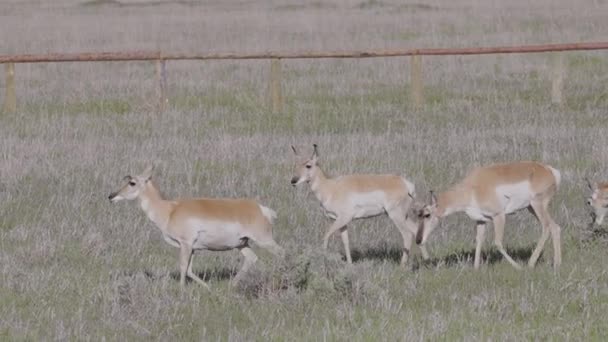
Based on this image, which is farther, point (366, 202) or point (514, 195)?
point (366, 202)

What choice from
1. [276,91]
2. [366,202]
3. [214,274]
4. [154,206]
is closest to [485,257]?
[366,202]

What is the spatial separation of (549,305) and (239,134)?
467 inches

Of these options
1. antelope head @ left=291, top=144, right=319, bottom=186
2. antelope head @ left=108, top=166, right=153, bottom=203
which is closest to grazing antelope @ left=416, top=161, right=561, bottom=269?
antelope head @ left=291, top=144, right=319, bottom=186

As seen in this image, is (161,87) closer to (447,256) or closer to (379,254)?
(379,254)

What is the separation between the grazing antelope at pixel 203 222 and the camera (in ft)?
31.7

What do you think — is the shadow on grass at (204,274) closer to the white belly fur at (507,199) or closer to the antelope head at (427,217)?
the antelope head at (427,217)

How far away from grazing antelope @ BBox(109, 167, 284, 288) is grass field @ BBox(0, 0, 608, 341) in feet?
0.90

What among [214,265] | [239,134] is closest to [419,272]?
[214,265]

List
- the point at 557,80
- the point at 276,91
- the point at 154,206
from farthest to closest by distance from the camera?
the point at 557,80 → the point at 276,91 → the point at 154,206

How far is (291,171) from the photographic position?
52.0ft

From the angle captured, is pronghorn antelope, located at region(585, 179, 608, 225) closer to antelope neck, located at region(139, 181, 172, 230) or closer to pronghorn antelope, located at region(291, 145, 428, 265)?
pronghorn antelope, located at region(291, 145, 428, 265)

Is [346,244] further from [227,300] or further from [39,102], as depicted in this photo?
[39,102]

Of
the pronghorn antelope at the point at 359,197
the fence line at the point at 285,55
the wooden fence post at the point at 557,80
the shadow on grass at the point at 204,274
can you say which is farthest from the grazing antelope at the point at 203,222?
the wooden fence post at the point at 557,80

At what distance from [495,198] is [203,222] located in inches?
104
